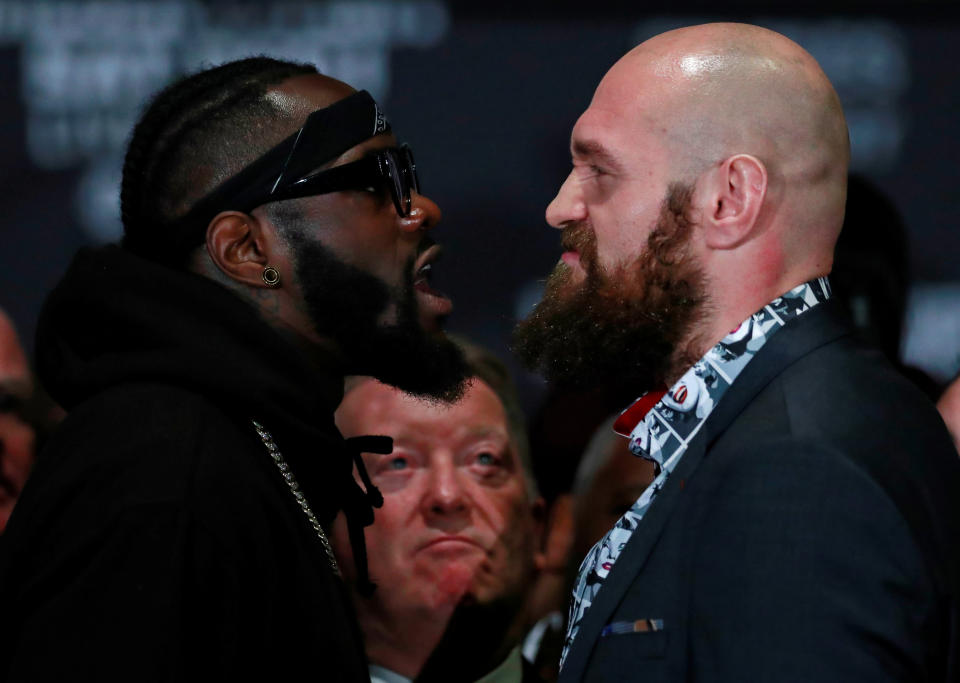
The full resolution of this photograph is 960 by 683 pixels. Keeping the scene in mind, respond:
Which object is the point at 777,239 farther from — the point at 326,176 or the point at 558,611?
the point at 558,611

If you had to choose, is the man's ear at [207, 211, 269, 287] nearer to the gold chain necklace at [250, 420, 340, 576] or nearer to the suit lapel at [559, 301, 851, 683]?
the gold chain necklace at [250, 420, 340, 576]

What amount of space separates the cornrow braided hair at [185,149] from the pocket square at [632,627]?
3.46ft

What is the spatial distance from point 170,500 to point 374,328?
0.77 meters

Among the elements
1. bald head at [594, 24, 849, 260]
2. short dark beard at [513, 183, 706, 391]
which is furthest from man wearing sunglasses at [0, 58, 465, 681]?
bald head at [594, 24, 849, 260]

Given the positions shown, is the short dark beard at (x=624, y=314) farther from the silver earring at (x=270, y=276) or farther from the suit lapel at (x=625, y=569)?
the silver earring at (x=270, y=276)

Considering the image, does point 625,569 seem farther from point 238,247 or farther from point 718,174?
point 238,247

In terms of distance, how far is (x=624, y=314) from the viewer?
2240mm

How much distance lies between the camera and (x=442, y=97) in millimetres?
4191

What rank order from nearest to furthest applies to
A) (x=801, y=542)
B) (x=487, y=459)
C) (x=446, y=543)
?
(x=801, y=542)
(x=446, y=543)
(x=487, y=459)

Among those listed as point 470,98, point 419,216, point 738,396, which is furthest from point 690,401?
point 470,98

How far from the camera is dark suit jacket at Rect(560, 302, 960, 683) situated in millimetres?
1642

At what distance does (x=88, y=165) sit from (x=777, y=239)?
2690 mm

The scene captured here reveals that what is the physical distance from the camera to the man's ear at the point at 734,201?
211 cm

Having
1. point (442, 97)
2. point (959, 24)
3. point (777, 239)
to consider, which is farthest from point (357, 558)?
point (959, 24)
